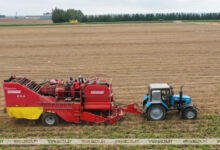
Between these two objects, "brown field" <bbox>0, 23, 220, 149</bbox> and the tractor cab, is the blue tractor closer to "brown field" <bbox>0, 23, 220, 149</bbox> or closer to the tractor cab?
the tractor cab

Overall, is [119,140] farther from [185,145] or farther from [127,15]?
[127,15]

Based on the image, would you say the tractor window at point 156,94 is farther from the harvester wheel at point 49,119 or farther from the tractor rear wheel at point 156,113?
the harvester wheel at point 49,119

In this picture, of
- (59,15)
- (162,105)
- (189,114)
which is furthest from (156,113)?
(59,15)

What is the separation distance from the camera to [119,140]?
8359 millimetres

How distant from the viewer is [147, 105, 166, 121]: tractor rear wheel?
9586 millimetres

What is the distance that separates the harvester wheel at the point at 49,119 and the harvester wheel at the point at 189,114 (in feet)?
16.9

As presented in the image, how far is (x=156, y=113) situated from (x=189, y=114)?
1347mm

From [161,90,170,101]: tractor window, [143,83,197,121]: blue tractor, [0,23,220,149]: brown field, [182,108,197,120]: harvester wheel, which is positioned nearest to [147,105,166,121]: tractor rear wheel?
[143,83,197,121]: blue tractor

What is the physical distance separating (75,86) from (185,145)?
4.60 m

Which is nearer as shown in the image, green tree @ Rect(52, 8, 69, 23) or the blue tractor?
the blue tractor

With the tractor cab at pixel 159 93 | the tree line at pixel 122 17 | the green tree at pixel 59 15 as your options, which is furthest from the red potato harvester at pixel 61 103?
the green tree at pixel 59 15

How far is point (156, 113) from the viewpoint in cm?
970

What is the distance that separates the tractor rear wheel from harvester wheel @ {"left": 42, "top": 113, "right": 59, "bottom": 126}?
12.3ft

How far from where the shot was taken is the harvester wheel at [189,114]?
379 inches
